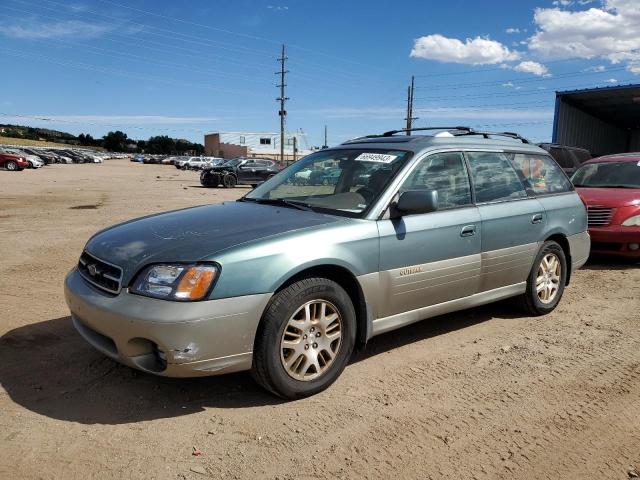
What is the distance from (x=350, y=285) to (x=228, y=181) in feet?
74.1

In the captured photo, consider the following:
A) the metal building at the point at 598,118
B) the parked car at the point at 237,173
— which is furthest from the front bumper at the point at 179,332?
the metal building at the point at 598,118

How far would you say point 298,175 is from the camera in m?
4.67

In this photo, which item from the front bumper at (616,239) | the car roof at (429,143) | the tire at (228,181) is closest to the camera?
the car roof at (429,143)

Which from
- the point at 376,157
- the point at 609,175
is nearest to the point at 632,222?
the point at 609,175

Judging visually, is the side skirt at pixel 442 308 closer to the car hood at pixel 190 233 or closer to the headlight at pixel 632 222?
the car hood at pixel 190 233

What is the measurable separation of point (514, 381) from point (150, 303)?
2513mm

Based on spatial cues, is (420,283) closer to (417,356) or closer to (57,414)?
(417,356)

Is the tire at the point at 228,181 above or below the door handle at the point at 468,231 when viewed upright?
below

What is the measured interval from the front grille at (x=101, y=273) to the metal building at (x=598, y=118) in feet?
75.5

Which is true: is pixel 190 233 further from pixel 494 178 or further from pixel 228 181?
pixel 228 181

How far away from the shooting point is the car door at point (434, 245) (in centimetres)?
375

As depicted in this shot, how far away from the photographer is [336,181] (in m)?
4.47

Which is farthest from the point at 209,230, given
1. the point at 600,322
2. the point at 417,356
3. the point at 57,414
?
the point at 600,322

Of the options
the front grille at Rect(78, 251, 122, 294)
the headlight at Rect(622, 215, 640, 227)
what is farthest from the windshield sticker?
the headlight at Rect(622, 215, 640, 227)
